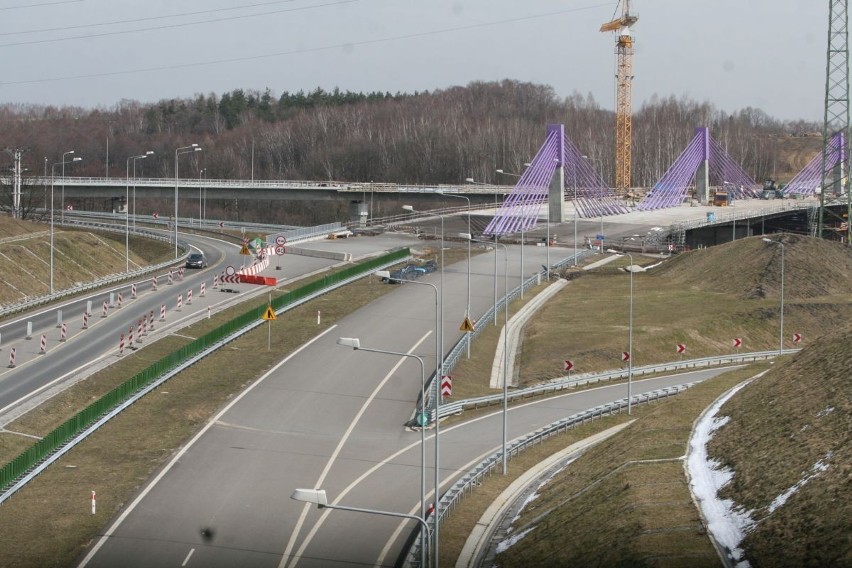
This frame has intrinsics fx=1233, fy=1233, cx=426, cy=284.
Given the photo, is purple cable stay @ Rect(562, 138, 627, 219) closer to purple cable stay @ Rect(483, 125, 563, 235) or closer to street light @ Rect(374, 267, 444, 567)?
purple cable stay @ Rect(483, 125, 563, 235)

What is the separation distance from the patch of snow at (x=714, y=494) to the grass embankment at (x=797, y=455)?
0.26m

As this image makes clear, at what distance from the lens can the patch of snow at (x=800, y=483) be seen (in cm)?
2831

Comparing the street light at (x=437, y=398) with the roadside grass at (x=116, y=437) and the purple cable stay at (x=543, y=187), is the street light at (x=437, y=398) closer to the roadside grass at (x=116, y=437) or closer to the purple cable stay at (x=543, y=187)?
the roadside grass at (x=116, y=437)

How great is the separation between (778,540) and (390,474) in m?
13.7

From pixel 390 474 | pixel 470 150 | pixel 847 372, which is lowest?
pixel 390 474

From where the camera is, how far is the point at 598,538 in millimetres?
28391

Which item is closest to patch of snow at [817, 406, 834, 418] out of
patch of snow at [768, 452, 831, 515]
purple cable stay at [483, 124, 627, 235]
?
patch of snow at [768, 452, 831, 515]

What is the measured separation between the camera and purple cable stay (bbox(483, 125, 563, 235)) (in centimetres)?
10350

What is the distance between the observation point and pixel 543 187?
106812 mm

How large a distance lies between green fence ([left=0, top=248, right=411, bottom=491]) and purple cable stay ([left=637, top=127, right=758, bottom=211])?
6199cm

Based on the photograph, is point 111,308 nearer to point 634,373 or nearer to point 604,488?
point 634,373

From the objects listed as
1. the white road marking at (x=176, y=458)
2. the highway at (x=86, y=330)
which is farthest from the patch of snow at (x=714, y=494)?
the highway at (x=86, y=330)

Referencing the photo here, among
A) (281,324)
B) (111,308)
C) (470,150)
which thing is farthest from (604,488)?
(470,150)

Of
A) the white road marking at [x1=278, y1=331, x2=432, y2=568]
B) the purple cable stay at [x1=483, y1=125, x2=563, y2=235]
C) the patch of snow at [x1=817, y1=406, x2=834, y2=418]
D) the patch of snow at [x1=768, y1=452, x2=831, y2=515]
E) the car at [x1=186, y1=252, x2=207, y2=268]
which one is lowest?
the white road marking at [x1=278, y1=331, x2=432, y2=568]
